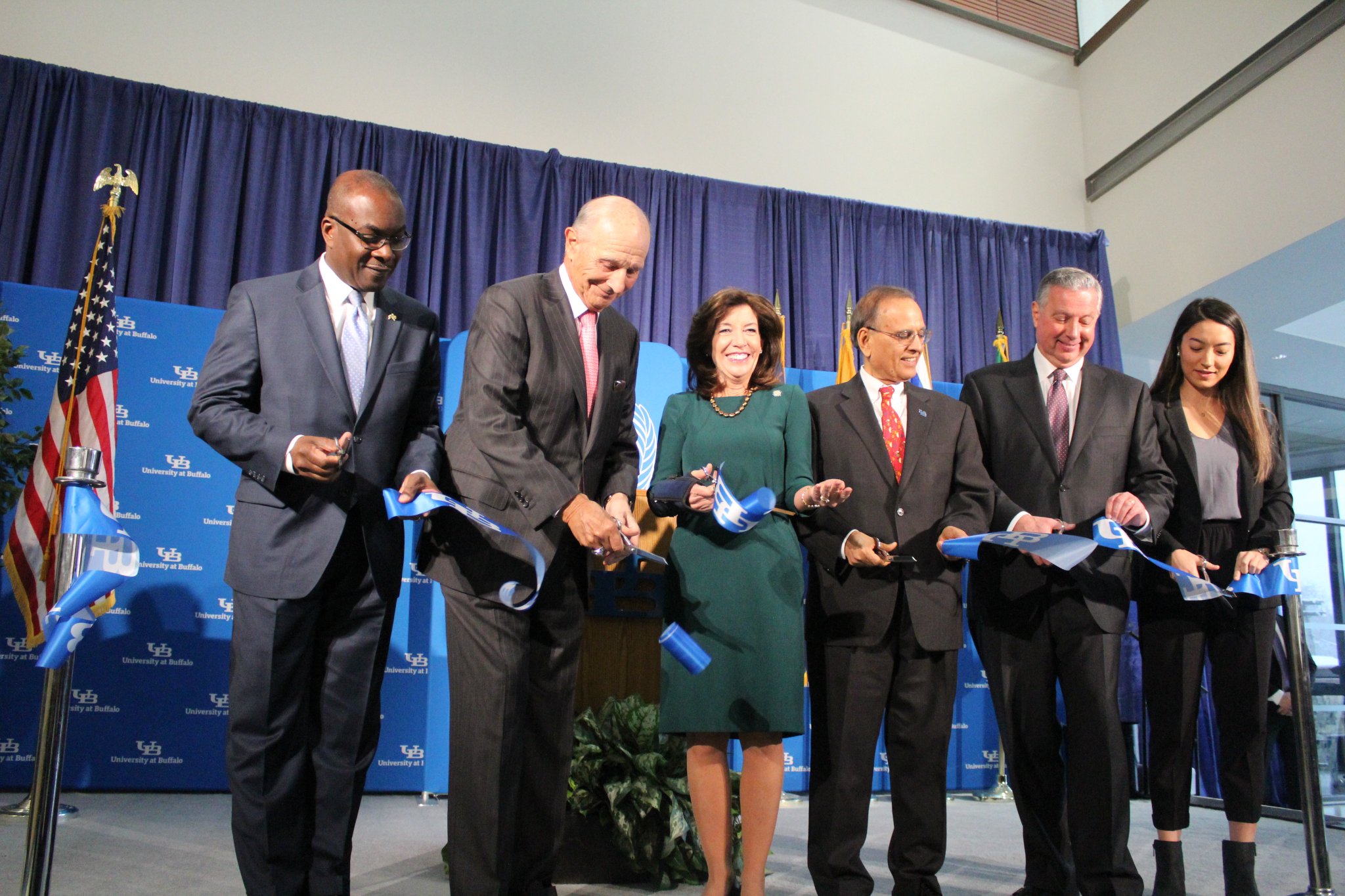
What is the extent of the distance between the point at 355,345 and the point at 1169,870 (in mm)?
2466

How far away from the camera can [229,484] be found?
165 inches

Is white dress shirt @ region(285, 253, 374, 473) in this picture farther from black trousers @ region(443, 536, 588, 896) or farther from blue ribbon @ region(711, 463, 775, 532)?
blue ribbon @ region(711, 463, 775, 532)

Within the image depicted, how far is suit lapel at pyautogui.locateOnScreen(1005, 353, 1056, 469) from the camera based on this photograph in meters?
2.65

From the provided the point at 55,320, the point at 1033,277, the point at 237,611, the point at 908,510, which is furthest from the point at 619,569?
the point at 1033,277

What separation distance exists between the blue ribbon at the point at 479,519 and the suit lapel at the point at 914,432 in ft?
3.42

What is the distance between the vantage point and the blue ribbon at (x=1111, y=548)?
7.02 feet

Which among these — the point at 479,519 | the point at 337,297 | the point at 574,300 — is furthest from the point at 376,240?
the point at 479,519

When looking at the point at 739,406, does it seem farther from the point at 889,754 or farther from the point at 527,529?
the point at 889,754

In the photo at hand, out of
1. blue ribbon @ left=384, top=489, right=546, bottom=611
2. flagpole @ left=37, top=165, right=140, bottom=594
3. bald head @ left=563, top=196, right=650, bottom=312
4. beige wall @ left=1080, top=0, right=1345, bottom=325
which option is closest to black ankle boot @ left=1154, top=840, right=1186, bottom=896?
blue ribbon @ left=384, top=489, right=546, bottom=611

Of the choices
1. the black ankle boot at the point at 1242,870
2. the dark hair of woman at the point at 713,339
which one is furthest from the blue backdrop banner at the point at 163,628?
the black ankle boot at the point at 1242,870

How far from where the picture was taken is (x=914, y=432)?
2.57 meters

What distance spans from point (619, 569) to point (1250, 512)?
72.8 inches

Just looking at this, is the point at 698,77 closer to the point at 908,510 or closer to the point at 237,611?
the point at 908,510

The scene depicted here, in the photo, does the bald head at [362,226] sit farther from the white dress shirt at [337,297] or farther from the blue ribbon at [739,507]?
the blue ribbon at [739,507]
